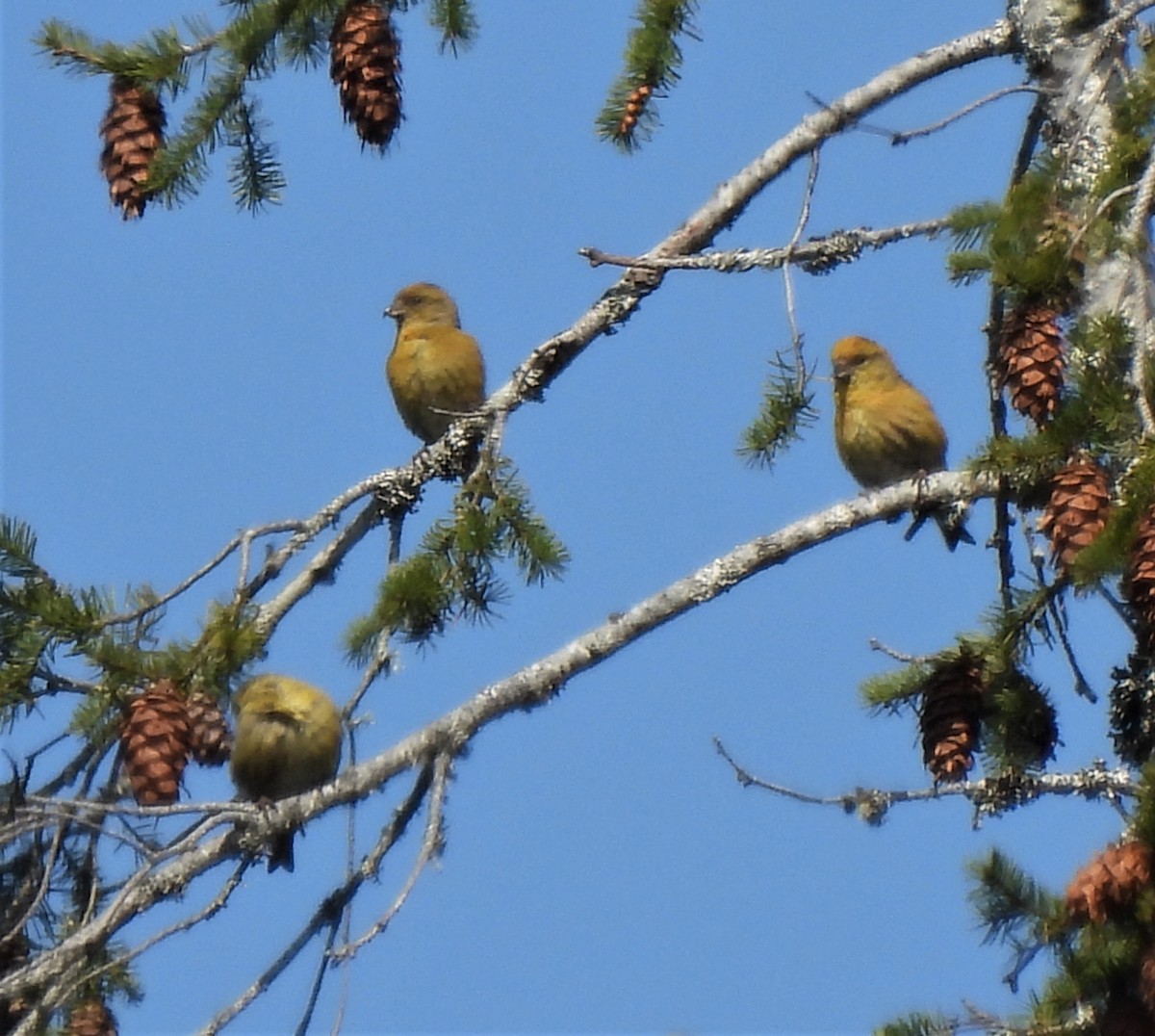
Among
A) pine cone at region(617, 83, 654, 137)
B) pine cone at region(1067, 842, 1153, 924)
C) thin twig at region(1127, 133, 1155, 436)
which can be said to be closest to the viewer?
pine cone at region(1067, 842, 1153, 924)

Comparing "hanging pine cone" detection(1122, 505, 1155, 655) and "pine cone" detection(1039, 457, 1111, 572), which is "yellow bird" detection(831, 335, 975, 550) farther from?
"hanging pine cone" detection(1122, 505, 1155, 655)

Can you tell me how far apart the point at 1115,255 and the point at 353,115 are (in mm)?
1602

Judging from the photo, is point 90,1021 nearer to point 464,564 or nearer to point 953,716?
point 464,564

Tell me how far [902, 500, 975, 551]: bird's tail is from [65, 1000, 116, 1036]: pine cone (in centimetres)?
189

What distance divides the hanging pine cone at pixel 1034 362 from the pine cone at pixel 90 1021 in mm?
1985

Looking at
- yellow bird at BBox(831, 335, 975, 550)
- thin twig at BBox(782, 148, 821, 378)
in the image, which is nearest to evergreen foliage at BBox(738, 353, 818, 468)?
thin twig at BBox(782, 148, 821, 378)

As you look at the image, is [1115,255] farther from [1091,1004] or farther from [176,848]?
[176,848]

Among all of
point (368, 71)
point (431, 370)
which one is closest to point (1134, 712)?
point (368, 71)

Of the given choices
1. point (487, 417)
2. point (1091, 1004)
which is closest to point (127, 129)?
point (487, 417)

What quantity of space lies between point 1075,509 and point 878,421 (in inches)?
109

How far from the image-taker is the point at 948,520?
4.30 metres

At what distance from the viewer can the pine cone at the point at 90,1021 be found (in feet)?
10.8

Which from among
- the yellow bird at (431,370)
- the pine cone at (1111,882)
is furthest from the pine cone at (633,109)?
the yellow bird at (431,370)

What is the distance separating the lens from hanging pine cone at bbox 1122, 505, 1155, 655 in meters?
2.65
